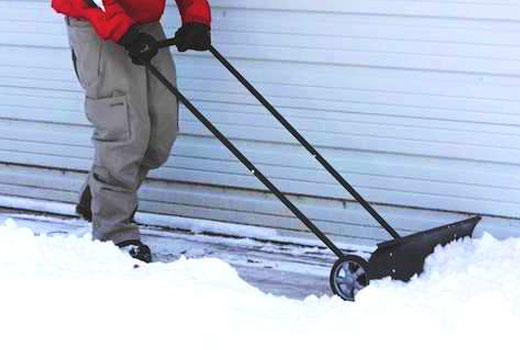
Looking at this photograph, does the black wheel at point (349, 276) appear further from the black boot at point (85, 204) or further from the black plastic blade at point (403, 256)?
the black boot at point (85, 204)

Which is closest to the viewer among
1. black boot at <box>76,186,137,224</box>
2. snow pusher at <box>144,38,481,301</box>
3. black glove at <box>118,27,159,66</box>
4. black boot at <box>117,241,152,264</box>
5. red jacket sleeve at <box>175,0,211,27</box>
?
snow pusher at <box>144,38,481,301</box>

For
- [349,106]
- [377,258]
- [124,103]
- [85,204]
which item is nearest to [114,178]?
[124,103]

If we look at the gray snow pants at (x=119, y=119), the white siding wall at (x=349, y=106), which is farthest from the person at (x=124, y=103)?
the white siding wall at (x=349, y=106)

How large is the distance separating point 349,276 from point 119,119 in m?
1.26

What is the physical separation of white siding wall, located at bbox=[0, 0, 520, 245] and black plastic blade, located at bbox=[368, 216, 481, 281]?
26.4 inches

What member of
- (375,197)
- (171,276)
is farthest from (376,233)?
(171,276)

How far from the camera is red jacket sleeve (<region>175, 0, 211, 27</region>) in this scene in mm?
4414

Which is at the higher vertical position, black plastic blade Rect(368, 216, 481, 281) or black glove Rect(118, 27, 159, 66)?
black glove Rect(118, 27, 159, 66)

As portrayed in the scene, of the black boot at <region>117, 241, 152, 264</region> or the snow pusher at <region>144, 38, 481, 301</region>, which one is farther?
the black boot at <region>117, 241, 152, 264</region>

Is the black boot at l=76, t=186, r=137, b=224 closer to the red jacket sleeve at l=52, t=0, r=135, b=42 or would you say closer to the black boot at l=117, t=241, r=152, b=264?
the black boot at l=117, t=241, r=152, b=264

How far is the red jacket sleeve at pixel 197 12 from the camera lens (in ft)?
14.5

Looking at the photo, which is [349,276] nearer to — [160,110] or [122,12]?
[160,110]

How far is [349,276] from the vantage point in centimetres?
401

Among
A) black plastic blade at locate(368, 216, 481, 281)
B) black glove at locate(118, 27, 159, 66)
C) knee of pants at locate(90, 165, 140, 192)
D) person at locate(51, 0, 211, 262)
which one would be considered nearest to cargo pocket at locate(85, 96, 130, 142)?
person at locate(51, 0, 211, 262)
